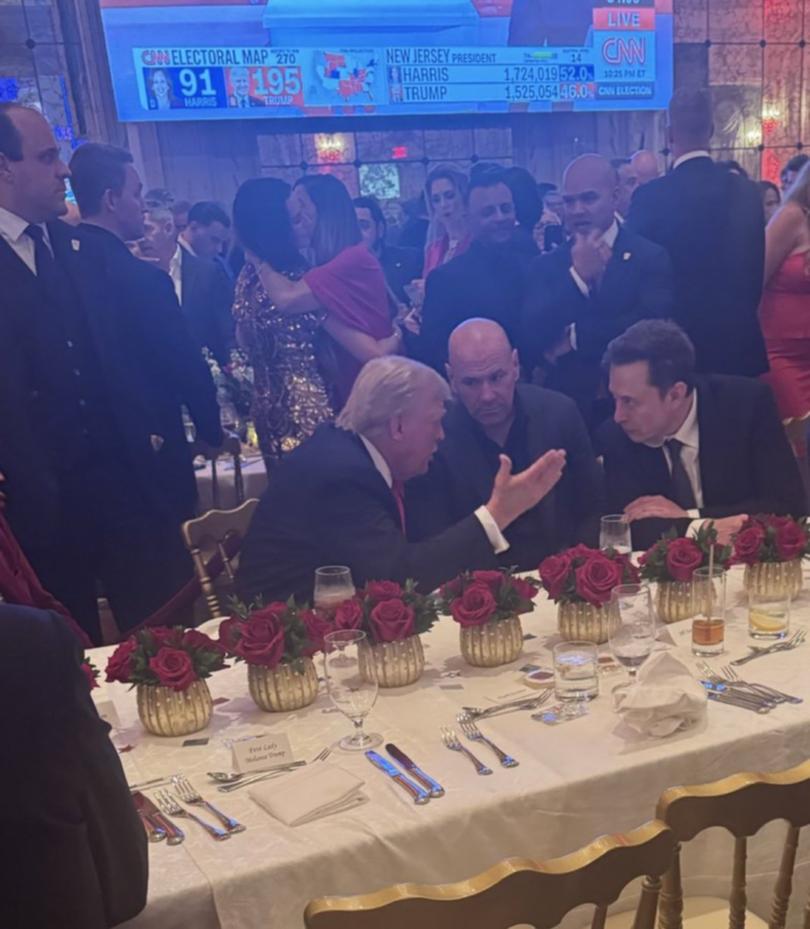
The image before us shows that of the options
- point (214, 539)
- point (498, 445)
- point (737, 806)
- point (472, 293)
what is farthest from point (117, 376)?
point (737, 806)

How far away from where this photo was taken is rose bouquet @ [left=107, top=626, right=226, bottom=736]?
63.0 inches

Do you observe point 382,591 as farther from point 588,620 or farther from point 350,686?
point 588,620

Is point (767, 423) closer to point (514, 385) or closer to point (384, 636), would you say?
point (514, 385)

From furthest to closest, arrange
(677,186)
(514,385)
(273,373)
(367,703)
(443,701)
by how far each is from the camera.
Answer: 1. (677,186)
2. (273,373)
3. (514,385)
4. (443,701)
5. (367,703)

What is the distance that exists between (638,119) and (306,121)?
1.52 meters

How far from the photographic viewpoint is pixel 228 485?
3.91m

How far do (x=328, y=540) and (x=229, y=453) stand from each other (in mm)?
1663

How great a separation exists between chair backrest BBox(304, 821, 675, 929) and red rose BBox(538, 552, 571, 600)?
82 cm

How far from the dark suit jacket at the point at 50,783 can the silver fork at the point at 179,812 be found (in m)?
0.25

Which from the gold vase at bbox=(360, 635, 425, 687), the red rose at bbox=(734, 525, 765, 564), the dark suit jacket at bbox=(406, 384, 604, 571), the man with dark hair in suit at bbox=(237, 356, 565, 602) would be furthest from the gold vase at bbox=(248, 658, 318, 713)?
the dark suit jacket at bbox=(406, 384, 604, 571)

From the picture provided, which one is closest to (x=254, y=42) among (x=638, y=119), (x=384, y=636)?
(x=638, y=119)

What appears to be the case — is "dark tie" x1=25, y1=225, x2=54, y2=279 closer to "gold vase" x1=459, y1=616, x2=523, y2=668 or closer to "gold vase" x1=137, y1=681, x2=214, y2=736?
"gold vase" x1=137, y1=681, x2=214, y2=736

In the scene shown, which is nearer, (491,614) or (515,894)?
(515,894)

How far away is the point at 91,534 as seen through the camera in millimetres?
3402
